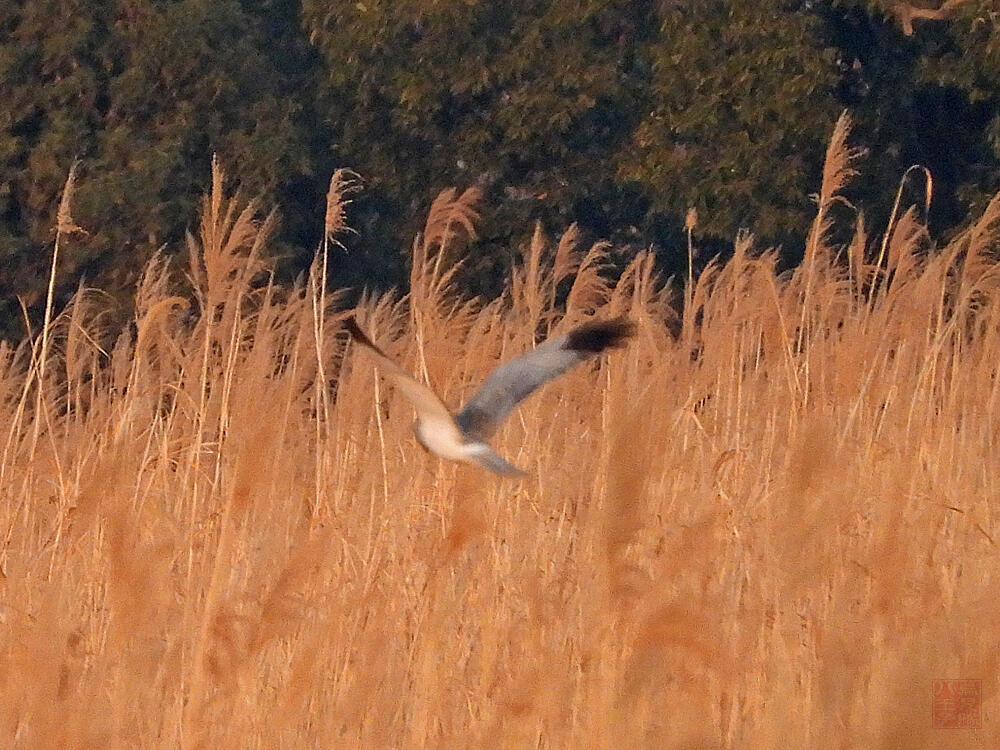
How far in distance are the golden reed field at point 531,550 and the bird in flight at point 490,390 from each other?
7.1 inches

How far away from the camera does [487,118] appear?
38.3ft

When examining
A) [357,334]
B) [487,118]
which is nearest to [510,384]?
[357,334]

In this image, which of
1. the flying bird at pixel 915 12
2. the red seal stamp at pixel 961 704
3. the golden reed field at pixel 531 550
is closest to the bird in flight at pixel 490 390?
the golden reed field at pixel 531 550

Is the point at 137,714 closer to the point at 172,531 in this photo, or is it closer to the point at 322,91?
the point at 172,531

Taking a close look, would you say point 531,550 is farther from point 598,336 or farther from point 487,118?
point 487,118

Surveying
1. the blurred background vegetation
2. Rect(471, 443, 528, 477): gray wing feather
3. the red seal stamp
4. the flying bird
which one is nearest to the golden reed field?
the red seal stamp

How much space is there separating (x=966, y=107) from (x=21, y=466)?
8.88 metres

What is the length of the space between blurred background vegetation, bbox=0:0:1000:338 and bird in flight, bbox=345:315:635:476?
663cm

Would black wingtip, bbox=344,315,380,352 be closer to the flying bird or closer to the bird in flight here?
the bird in flight

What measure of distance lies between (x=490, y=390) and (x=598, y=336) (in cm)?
33

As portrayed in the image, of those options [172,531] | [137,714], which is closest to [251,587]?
[172,531]

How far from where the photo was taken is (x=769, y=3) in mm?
10312

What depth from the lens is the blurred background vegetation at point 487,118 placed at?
1038 centimetres

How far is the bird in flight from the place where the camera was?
262 centimetres
